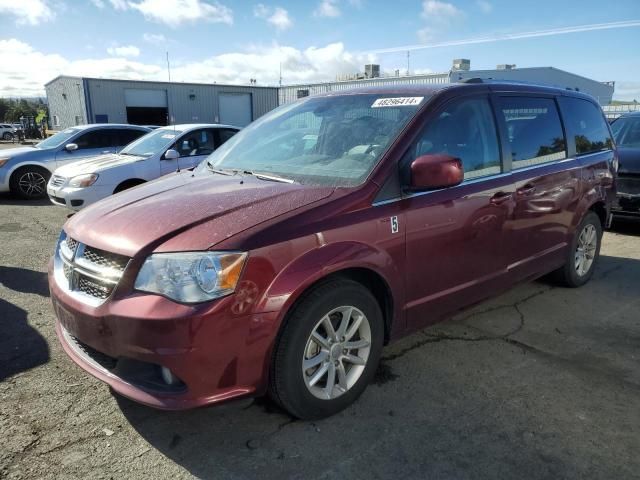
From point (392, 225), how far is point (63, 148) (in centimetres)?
996

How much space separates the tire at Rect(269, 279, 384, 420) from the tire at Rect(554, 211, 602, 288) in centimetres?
274

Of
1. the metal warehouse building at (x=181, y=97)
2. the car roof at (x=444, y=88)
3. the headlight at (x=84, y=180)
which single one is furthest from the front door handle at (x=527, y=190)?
the metal warehouse building at (x=181, y=97)

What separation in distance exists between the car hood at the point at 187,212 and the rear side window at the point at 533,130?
1.83 m

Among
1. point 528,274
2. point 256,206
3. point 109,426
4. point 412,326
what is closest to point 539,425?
point 412,326

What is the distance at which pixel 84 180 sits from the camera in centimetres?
776

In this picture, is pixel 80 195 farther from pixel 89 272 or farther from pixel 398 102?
pixel 398 102

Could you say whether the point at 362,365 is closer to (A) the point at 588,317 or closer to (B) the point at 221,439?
(B) the point at 221,439

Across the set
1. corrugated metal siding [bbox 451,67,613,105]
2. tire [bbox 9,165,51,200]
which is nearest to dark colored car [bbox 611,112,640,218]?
tire [bbox 9,165,51,200]

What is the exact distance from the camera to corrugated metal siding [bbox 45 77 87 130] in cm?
3088

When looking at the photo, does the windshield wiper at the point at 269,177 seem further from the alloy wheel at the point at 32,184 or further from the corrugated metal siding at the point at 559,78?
the corrugated metal siding at the point at 559,78

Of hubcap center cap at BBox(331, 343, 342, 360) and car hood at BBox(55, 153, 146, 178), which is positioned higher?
car hood at BBox(55, 153, 146, 178)

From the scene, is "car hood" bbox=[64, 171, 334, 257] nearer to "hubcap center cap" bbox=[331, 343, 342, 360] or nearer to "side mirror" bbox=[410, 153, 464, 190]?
"side mirror" bbox=[410, 153, 464, 190]

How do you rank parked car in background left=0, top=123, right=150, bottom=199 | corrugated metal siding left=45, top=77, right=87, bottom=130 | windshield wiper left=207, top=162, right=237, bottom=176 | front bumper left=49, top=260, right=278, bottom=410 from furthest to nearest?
corrugated metal siding left=45, top=77, right=87, bottom=130
parked car in background left=0, top=123, right=150, bottom=199
windshield wiper left=207, top=162, right=237, bottom=176
front bumper left=49, top=260, right=278, bottom=410

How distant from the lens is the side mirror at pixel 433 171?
9.35 feet
